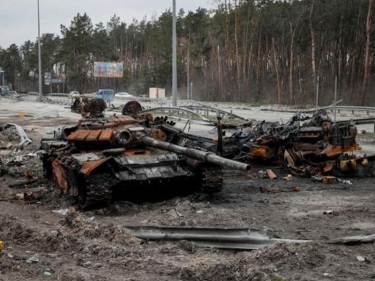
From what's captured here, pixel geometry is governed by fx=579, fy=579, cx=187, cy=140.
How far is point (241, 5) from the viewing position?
57438 mm

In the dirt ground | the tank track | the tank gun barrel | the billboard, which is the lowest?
the dirt ground

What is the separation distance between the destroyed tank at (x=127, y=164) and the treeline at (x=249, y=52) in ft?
46.4

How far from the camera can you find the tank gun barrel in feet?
28.6

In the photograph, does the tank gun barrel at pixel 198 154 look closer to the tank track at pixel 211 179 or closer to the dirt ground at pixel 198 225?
the tank track at pixel 211 179

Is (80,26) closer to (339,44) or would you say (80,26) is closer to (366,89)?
(339,44)

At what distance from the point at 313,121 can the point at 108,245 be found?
8.31 m

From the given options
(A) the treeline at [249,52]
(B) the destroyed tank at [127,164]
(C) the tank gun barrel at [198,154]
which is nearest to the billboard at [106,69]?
(A) the treeline at [249,52]

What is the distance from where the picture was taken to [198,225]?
861 cm

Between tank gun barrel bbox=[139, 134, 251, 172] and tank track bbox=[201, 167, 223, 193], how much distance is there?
61 cm

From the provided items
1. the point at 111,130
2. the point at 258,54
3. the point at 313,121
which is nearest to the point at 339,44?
the point at 258,54

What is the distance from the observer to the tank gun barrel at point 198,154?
873 cm

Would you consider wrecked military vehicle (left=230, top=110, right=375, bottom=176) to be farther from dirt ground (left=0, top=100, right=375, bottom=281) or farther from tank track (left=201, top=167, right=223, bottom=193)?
tank track (left=201, top=167, right=223, bottom=193)

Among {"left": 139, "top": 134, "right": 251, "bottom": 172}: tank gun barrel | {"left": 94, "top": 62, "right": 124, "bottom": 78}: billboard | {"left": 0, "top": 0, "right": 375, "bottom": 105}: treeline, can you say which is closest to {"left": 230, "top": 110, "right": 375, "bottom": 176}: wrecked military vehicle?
{"left": 139, "top": 134, "right": 251, "bottom": 172}: tank gun barrel

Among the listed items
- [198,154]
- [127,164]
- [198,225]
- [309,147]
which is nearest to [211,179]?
[198,154]
